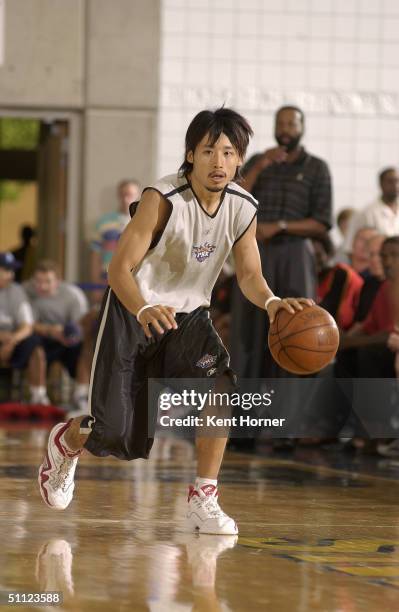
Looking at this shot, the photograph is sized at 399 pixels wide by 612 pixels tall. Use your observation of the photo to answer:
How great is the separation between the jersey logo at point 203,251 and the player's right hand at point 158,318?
39cm

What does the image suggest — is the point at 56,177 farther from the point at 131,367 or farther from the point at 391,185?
the point at 131,367

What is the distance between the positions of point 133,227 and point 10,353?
19.7 ft

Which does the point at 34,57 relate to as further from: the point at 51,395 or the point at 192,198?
the point at 192,198

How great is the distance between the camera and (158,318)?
396 centimetres

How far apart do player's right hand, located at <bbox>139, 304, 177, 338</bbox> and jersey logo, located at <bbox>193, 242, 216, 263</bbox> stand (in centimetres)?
39

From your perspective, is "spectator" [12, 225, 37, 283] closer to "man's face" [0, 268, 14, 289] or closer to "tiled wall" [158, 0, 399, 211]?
"tiled wall" [158, 0, 399, 211]

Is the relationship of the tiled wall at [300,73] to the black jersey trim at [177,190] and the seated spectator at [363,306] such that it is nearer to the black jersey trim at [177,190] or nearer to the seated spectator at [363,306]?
the seated spectator at [363,306]

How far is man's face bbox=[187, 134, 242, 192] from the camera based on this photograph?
4250mm

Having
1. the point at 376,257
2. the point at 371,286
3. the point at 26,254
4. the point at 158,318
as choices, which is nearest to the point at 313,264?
the point at 371,286

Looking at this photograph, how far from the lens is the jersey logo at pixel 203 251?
436cm

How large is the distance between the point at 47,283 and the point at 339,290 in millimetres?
3112

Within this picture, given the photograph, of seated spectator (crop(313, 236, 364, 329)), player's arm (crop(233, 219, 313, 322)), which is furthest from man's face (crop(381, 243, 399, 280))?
player's arm (crop(233, 219, 313, 322))

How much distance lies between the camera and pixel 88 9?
1102cm

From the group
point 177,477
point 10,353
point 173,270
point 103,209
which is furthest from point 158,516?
point 103,209
